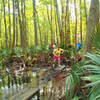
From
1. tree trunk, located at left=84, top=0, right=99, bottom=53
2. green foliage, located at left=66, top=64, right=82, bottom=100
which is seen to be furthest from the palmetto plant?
tree trunk, located at left=84, top=0, right=99, bottom=53

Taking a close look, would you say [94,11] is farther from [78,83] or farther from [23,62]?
[23,62]

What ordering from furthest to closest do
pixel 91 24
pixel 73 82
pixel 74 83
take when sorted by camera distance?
1. pixel 91 24
2. pixel 74 83
3. pixel 73 82

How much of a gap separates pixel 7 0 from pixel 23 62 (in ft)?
51.7

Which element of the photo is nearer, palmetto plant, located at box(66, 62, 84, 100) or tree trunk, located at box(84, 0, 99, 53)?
palmetto plant, located at box(66, 62, 84, 100)

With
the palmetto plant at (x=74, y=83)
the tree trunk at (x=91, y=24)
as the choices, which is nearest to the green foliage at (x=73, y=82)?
the palmetto plant at (x=74, y=83)

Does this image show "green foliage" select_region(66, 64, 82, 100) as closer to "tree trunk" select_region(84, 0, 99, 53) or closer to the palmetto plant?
the palmetto plant

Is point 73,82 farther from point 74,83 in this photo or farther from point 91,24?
point 91,24

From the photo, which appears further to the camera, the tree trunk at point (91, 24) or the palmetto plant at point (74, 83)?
the tree trunk at point (91, 24)

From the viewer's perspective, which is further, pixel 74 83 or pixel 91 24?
pixel 91 24

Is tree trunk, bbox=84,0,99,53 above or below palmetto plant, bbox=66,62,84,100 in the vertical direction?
above

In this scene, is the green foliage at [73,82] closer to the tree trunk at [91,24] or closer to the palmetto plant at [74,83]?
the palmetto plant at [74,83]

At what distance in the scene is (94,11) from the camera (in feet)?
20.8

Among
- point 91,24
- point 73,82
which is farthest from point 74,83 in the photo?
point 91,24

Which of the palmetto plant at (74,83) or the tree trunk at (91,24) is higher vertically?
the tree trunk at (91,24)
